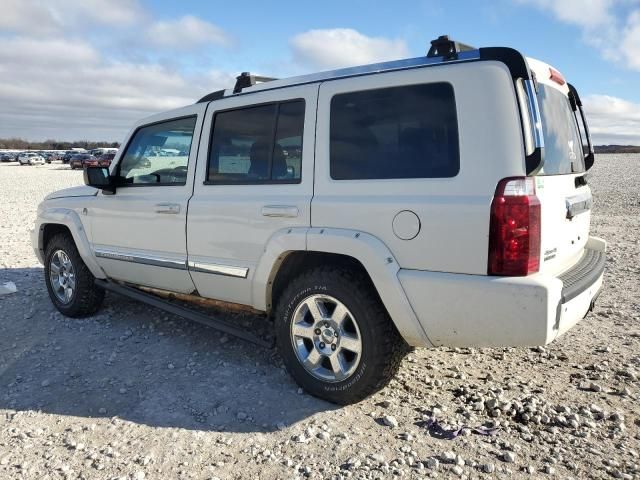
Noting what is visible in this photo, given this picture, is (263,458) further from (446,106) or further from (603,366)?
(603,366)

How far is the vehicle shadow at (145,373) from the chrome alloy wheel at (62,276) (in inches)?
8.1

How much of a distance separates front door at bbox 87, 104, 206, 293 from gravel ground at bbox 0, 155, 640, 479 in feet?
2.09

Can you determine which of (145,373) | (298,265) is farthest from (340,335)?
(145,373)

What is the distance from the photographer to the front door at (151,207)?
167 inches

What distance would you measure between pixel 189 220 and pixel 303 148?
1.16m

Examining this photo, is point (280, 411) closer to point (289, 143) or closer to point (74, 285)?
point (289, 143)

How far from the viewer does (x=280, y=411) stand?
11.1ft

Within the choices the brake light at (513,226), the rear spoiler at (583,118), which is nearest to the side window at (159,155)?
the brake light at (513,226)

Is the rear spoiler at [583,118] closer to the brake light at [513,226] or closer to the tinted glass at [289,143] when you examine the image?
the brake light at [513,226]

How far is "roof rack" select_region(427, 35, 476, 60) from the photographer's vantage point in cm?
302

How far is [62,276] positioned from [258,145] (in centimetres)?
289

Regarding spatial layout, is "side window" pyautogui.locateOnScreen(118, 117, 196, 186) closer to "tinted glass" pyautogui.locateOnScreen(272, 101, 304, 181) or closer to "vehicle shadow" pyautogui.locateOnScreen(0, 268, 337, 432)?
"tinted glass" pyautogui.locateOnScreen(272, 101, 304, 181)

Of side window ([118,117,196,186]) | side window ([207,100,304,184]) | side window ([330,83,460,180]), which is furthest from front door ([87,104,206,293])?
side window ([330,83,460,180])

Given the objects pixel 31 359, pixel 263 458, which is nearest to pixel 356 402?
pixel 263 458
